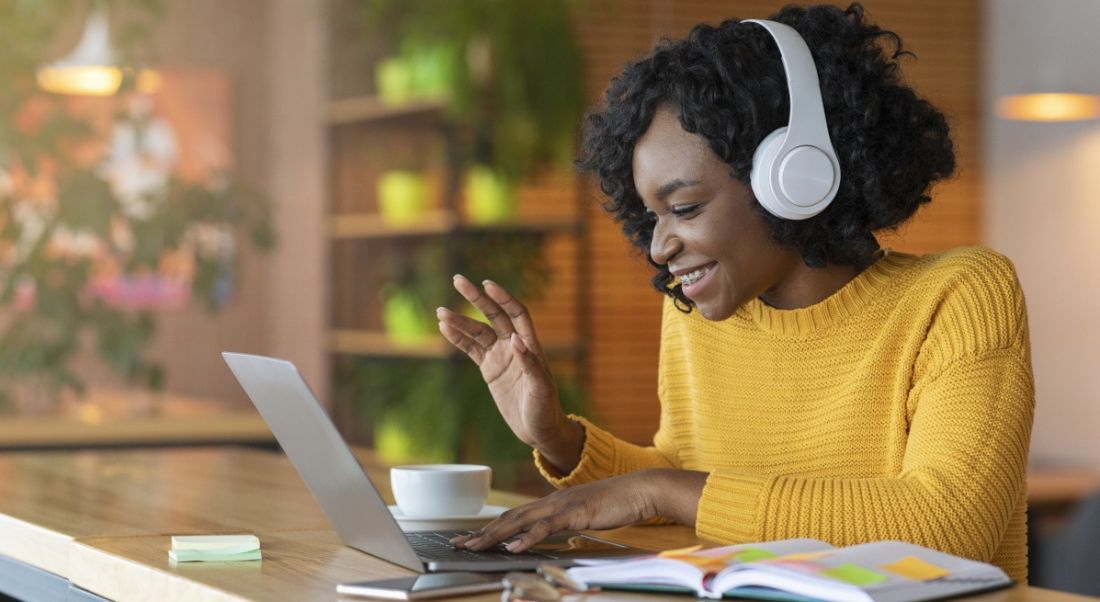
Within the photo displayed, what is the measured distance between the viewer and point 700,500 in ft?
4.96

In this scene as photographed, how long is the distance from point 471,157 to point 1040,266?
6.26 feet

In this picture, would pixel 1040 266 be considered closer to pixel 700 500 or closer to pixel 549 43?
pixel 549 43

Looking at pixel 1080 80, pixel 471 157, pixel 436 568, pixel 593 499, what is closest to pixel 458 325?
pixel 593 499

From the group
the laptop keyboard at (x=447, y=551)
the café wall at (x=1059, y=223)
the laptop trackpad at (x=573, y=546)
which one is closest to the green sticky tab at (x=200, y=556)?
the laptop keyboard at (x=447, y=551)

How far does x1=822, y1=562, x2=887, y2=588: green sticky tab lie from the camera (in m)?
1.16

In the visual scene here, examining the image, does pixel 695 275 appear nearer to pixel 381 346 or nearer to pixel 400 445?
pixel 400 445

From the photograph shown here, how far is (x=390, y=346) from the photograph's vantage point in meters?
5.00

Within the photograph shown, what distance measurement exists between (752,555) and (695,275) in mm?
539

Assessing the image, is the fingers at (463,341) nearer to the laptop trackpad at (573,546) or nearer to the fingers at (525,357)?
the fingers at (525,357)

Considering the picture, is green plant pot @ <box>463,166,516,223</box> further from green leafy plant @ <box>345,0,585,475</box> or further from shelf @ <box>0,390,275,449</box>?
shelf @ <box>0,390,275,449</box>

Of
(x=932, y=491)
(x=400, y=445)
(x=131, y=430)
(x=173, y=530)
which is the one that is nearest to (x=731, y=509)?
(x=932, y=491)

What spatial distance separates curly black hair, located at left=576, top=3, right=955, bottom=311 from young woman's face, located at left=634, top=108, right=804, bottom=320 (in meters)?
0.02

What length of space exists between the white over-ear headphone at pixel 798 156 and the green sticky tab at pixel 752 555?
1.66ft

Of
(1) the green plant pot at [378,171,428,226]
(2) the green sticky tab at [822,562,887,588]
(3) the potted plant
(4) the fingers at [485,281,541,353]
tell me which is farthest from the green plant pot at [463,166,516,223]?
(2) the green sticky tab at [822,562,887,588]
